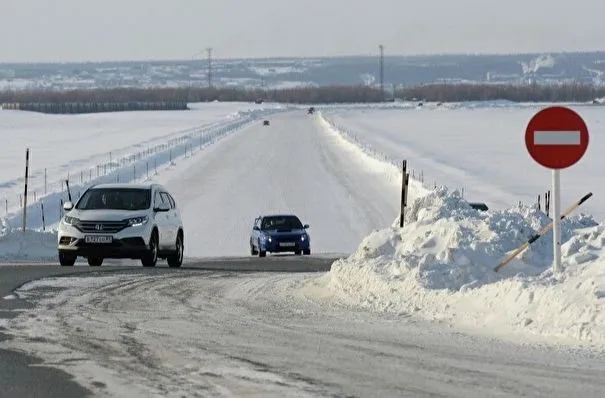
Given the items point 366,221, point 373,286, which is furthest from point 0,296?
point 366,221

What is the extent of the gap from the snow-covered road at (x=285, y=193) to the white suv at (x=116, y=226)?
11540mm

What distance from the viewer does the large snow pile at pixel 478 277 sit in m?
12.8

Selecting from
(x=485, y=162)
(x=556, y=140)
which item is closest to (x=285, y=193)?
(x=485, y=162)

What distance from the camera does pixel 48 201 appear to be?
49156mm

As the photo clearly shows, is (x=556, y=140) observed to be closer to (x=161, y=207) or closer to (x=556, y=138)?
(x=556, y=138)

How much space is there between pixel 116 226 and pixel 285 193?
34632 mm

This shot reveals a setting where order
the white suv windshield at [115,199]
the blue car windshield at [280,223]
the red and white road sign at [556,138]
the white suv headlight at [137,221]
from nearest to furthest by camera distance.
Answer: the red and white road sign at [556,138] < the white suv headlight at [137,221] < the white suv windshield at [115,199] < the blue car windshield at [280,223]

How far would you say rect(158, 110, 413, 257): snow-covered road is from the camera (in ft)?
140

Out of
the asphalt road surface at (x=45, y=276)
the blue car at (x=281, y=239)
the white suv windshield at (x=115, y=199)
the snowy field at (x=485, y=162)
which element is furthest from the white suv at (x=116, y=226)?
the snowy field at (x=485, y=162)

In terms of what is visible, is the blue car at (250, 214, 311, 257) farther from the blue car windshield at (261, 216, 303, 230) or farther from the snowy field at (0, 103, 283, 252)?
the snowy field at (0, 103, 283, 252)

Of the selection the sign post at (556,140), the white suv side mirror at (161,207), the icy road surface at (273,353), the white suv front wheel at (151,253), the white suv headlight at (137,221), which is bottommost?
the white suv front wheel at (151,253)

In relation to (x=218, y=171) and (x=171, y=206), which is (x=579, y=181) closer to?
(x=218, y=171)

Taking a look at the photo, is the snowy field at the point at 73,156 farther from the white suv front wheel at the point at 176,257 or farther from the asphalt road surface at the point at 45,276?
the asphalt road surface at the point at 45,276

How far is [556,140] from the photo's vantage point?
14.6 metres
